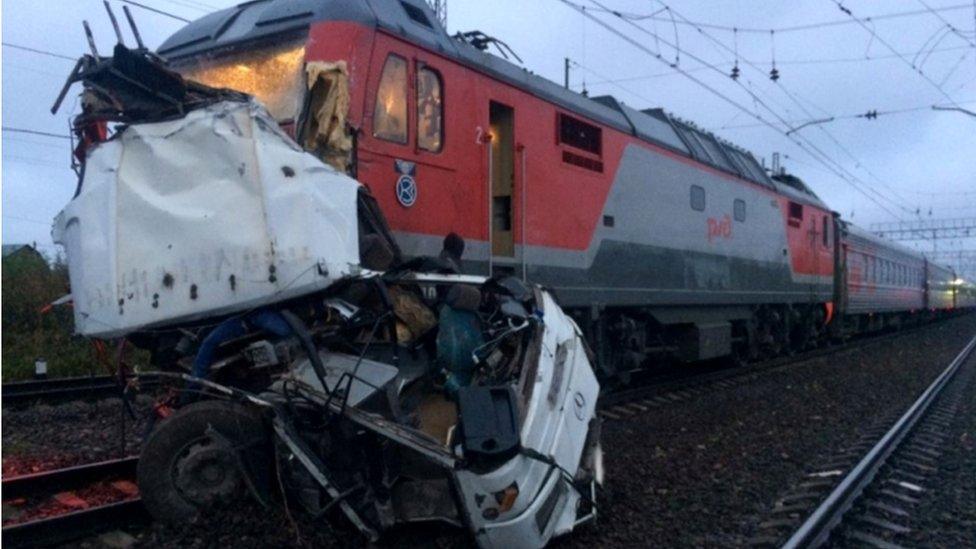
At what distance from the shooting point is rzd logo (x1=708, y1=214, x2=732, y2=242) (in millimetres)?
12679

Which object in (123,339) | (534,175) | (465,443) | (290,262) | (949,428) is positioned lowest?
(949,428)

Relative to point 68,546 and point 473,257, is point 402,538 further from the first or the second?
point 473,257

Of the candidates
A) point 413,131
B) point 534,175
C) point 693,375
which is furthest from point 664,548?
point 693,375

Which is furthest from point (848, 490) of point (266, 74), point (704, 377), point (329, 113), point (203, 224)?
point (704, 377)

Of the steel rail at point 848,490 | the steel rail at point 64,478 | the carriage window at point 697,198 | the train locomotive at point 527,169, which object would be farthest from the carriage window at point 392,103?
the carriage window at point 697,198

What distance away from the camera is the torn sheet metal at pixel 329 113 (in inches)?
239

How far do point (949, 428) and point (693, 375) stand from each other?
4330 mm

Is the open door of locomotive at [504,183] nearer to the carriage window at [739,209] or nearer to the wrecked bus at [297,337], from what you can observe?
the wrecked bus at [297,337]

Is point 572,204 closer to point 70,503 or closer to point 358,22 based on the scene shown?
point 358,22

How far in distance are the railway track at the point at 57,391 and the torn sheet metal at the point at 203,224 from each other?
187 inches

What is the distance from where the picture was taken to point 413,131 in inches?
270

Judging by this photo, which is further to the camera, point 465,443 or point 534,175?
point 534,175

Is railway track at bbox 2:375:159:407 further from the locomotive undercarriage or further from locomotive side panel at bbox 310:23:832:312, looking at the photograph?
the locomotive undercarriage

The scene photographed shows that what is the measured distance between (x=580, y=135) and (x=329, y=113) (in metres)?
4.03
